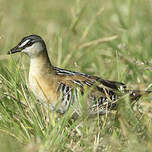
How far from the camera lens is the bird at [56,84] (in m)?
5.10

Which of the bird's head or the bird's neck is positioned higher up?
the bird's head

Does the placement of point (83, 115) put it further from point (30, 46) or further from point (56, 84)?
point (30, 46)

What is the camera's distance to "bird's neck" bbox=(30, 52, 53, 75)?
5.32 meters

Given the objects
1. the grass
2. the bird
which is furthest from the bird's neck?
the grass

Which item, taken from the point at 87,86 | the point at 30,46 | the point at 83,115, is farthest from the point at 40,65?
the point at 83,115

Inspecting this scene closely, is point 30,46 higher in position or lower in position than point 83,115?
higher

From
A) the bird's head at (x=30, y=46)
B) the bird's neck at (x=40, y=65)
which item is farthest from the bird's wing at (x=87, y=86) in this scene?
the bird's head at (x=30, y=46)

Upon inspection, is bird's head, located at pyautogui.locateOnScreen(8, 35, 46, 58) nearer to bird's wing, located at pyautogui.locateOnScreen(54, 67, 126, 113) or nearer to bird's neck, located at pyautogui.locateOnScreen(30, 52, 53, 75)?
bird's neck, located at pyautogui.locateOnScreen(30, 52, 53, 75)

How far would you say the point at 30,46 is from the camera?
526cm

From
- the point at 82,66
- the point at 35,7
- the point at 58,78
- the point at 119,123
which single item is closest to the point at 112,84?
the point at 58,78

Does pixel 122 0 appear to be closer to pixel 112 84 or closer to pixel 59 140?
pixel 112 84

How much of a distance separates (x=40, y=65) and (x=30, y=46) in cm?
23

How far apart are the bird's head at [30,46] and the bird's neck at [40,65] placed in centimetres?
4

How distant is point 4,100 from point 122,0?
5184 millimetres
